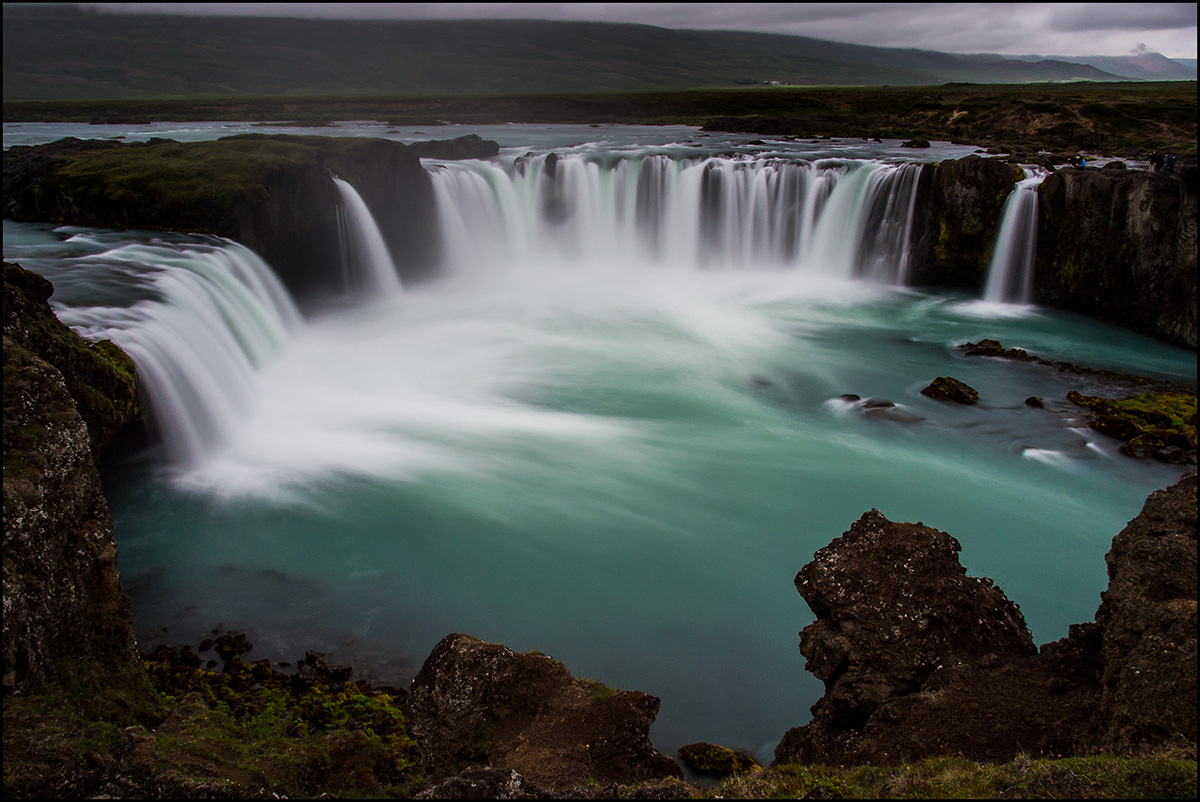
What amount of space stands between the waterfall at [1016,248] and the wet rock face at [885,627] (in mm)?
23514

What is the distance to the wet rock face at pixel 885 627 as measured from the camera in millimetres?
7609

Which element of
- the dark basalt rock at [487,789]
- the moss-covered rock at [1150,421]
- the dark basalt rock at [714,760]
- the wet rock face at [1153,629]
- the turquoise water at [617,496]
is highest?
the wet rock face at [1153,629]

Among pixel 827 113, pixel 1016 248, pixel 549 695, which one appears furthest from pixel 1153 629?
pixel 827 113

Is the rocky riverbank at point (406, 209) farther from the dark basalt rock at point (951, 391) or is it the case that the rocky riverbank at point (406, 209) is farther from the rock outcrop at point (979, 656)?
the rock outcrop at point (979, 656)

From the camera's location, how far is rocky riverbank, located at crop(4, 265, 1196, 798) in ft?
19.5

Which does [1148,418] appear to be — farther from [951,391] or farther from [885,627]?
[885,627]

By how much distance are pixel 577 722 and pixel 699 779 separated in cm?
207

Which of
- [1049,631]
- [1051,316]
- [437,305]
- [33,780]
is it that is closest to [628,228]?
[437,305]

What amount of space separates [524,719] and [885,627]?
3.85 meters

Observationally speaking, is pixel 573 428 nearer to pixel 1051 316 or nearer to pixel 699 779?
pixel 699 779

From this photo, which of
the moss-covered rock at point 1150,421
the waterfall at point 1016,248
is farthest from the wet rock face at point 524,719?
the waterfall at point 1016,248

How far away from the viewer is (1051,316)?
26.9 m

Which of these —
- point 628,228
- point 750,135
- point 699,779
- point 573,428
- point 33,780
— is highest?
point 750,135

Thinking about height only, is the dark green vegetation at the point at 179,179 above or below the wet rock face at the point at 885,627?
above
